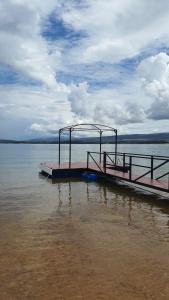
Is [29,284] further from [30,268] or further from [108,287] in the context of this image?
[108,287]

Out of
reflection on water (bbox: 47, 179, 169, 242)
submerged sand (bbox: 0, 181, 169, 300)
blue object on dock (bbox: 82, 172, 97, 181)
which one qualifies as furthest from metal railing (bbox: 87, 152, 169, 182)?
submerged sand (bbox: 0, 181, 169, 300)

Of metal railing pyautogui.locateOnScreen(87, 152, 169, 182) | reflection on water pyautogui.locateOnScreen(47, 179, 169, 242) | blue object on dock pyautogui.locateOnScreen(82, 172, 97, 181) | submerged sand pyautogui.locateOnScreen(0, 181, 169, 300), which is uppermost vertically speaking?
metal railing pyautogui.locateOnScreen(87, 152, 169, 182)

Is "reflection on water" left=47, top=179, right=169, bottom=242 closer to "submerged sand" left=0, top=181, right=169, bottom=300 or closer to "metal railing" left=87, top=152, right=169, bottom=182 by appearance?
"submerged sand" left=0, top=181, right=169, bottom=300

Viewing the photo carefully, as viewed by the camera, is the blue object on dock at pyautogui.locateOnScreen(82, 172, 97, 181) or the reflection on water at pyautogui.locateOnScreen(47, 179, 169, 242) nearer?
the reflection on water at pyautogui.locateOnScreen(47, 179, 169, 242)

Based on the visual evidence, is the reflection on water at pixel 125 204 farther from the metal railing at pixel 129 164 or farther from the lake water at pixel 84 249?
Result: the metal railing at pixel 129 164

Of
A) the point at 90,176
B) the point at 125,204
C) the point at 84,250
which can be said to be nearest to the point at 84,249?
the point at 84,250

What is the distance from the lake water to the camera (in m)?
5.54

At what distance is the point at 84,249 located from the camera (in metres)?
7.48

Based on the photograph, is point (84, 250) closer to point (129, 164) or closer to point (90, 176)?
point (129, 164)

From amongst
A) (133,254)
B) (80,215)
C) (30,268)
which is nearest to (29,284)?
(30,268)

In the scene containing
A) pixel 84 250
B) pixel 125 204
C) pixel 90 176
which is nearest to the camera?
pixel 84 250

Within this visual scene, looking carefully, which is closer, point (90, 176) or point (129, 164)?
point (129, 164)

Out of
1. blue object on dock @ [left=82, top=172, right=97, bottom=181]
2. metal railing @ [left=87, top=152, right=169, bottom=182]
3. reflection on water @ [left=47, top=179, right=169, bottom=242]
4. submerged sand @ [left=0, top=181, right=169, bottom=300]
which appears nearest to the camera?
submerged sand @ [left=0, top=181, right=169, bottom=300]

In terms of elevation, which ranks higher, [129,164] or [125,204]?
[129,164]
